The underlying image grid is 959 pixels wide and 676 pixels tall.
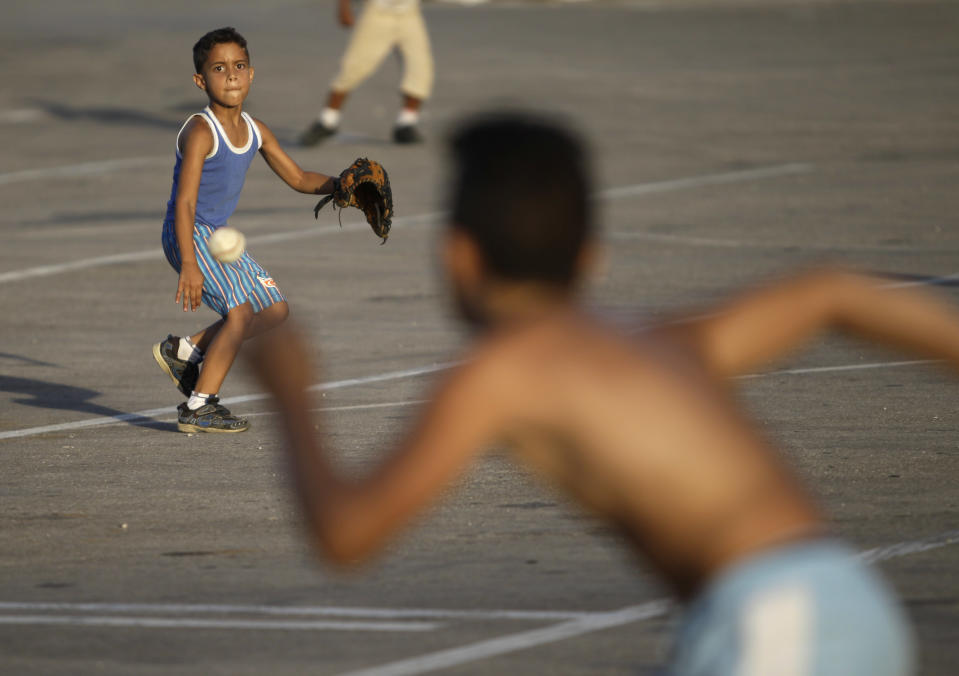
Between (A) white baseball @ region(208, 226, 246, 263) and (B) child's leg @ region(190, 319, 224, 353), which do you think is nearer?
(A) white baseball @ region(208, 226, 246, 263)

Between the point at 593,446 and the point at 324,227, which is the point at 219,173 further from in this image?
the point at 324,227

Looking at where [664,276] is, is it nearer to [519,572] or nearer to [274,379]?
[519,572]

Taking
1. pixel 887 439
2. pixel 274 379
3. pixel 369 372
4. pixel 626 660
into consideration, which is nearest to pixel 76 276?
pixel 369 372

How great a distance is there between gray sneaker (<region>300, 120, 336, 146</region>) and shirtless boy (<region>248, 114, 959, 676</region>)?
16230 millimetres

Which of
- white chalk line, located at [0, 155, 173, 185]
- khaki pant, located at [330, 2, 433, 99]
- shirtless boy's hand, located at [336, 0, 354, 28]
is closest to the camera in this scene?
white chalk line, located at [0, 155, 173, 185]

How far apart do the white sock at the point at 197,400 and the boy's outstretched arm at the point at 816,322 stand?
5.39 meters

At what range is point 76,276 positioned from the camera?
13.2m

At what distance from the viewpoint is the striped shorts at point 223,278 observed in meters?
8.18

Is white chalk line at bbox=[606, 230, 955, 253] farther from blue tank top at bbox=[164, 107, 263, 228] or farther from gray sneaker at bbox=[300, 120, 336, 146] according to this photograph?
blue tank top at bbox=[164, 107, 263, 228]

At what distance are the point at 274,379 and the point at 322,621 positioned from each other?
256 cm

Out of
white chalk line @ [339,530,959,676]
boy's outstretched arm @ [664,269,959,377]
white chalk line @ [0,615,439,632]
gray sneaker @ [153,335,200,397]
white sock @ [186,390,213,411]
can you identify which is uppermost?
boy's outstretched arm @ [664,269,959,377]

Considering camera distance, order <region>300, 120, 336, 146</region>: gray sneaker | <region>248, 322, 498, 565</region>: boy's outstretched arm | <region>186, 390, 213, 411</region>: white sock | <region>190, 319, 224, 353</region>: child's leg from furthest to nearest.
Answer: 1. <region>300, 120, 336, 146</region>: gray sneaker
2. <region>190, 319, 224, 353</region>: child's leg
3. <region>186, 390, 213, 411</region>: white sock
4. <region>248, 322, 498, 565</region>: boy's outstretched arm

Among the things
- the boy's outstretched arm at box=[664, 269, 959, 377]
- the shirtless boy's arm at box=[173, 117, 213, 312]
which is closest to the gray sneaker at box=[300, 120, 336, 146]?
the shirtless boy's arm at box=[173, 117, 213, 312]

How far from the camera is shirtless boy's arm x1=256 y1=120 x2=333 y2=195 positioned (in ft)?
26.8
